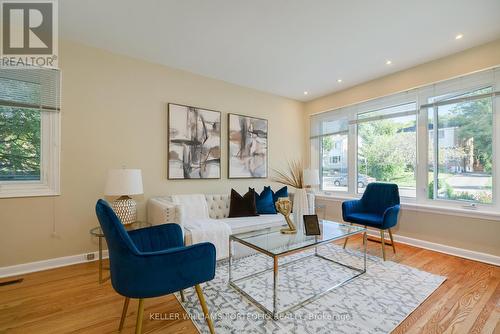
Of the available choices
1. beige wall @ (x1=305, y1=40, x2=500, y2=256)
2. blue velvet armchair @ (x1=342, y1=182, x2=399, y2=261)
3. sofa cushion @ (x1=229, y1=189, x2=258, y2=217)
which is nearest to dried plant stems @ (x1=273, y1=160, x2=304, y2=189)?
sofa cushion @ (x1=229, y1=189, x2=258, y2=217)

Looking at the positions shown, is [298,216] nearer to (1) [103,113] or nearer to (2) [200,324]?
(2) [200,324]

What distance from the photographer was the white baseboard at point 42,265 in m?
2.43

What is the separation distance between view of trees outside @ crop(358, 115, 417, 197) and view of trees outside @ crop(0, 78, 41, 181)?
4760mm

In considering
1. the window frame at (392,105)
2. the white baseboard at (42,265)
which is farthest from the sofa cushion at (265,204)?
the white baseboard at (42,265)

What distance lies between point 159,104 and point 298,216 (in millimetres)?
2490

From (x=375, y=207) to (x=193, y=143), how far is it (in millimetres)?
2931

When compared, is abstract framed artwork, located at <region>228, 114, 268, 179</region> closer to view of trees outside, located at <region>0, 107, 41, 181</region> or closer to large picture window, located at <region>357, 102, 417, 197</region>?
large picture window, located at <region>357, 102, 417, 197</region>

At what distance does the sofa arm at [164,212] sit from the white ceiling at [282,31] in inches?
77.2

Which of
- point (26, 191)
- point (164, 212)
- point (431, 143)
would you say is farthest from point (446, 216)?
point (26, 191)

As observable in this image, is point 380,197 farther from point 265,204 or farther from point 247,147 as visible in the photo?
point 247,147

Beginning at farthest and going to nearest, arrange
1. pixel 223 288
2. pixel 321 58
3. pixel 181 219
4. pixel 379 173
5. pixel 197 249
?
pixel 379 173 < pixel 321 58 < pixel 181 219 < pixel 223 288 < pixel 197 249

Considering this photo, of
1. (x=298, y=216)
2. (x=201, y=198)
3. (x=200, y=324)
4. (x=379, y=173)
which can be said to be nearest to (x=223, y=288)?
(x=200, y=324)

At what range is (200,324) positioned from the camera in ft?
5.47

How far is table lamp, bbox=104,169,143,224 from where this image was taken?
2.52 meters
